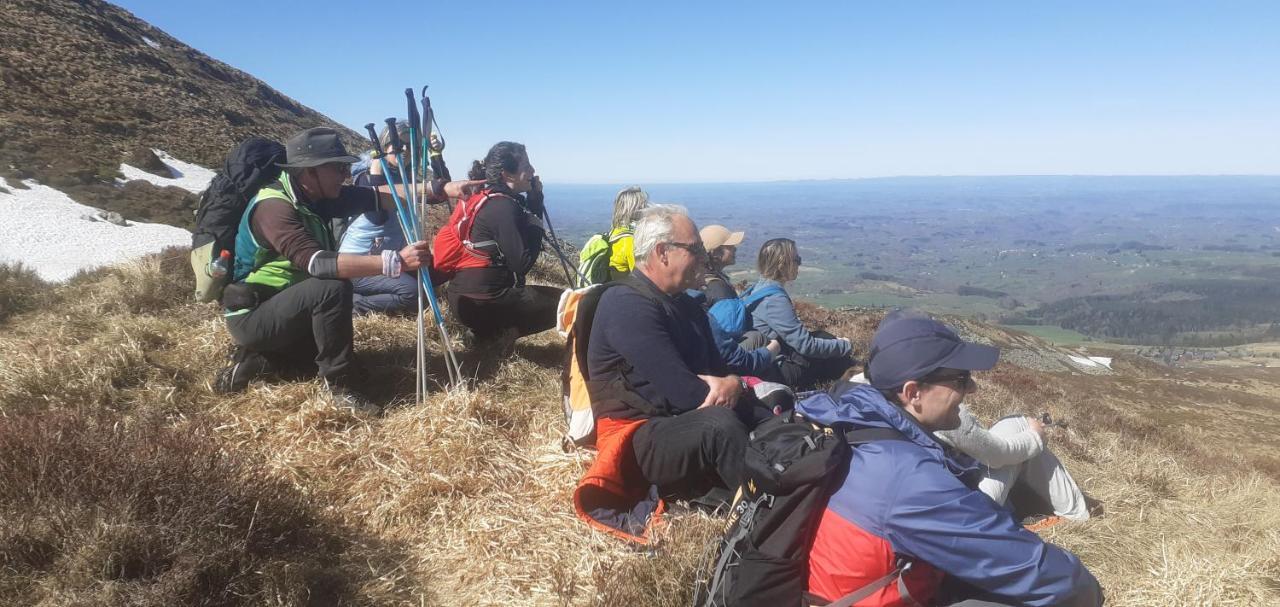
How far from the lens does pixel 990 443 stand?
3.64 m

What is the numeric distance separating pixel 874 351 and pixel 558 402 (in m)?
2.91

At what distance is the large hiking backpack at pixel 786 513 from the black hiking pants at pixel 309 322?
3.02m

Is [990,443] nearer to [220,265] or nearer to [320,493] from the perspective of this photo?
[320,493]

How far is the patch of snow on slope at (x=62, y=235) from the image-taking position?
33.3 ft

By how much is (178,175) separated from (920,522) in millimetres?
21505

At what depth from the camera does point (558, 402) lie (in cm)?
496

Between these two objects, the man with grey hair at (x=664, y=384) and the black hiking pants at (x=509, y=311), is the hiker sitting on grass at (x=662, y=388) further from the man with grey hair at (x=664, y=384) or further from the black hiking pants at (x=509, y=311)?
the black hiking pants at (x=509, y=311)

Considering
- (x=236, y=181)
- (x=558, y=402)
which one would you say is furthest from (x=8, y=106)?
(x=558, y=402)

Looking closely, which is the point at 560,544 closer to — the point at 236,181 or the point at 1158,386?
the point at 236,181

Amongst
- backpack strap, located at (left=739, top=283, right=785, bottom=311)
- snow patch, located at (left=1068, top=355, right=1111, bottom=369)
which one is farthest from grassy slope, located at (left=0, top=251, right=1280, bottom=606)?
snow patch, located at (left=1068, top=355, right=1111, bottom=369)

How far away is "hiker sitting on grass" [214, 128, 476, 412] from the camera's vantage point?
409cm

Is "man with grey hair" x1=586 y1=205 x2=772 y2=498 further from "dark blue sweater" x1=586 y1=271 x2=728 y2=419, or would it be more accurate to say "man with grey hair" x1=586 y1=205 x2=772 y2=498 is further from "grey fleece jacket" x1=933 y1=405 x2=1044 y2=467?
"grey fleece jacket" x1=933 y1=405 x2=1044 y2=467

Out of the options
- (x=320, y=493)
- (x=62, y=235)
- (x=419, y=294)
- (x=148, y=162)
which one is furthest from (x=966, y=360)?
(x=148, y=162)

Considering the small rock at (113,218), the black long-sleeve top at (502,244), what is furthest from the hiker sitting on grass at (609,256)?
the small rock at (113,218)
